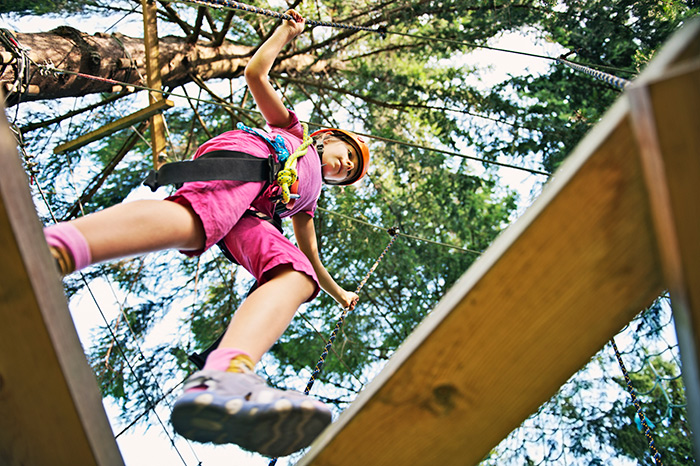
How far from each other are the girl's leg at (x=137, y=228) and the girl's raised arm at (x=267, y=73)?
604mm

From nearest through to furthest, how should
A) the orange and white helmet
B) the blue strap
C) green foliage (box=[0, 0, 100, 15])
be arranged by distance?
1. the blue strap
2. the orange and white helmet
3. green foliage (box=[0, 0, 100, 15])

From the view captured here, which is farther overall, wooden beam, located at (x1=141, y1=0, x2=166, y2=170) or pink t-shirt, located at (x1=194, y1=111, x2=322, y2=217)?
wooden beam, located at (x1=141, y1=0, x2=166, y2=170)

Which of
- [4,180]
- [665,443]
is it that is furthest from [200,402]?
[665,443]

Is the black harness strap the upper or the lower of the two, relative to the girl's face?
lower

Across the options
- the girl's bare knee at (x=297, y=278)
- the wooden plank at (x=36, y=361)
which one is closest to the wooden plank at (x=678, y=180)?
the wooden plank at (x=36, y=361)

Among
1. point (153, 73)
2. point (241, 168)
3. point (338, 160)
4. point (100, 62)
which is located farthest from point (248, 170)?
point (100, 62)

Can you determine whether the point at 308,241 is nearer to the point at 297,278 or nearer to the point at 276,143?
the point at 276,143

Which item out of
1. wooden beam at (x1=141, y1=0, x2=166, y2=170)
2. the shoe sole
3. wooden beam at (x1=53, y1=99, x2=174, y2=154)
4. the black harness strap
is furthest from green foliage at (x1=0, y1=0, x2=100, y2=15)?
the shoe sole

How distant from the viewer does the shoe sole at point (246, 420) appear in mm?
930

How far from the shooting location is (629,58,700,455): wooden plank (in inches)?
20.9

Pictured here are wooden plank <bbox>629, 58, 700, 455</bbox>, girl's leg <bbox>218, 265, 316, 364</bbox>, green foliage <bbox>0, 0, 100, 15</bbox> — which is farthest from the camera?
green foliage <bbox>0, 0, 100, 15</bbox>

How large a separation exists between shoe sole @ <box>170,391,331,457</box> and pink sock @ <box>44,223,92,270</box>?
30 centimetres

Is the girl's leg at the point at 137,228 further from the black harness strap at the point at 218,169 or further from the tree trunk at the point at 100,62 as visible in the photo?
the tree trunk at the point at 100,62

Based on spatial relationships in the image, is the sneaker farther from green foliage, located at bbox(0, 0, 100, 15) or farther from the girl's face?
green foliage, located at bbox(0, 0, 100, 15)
